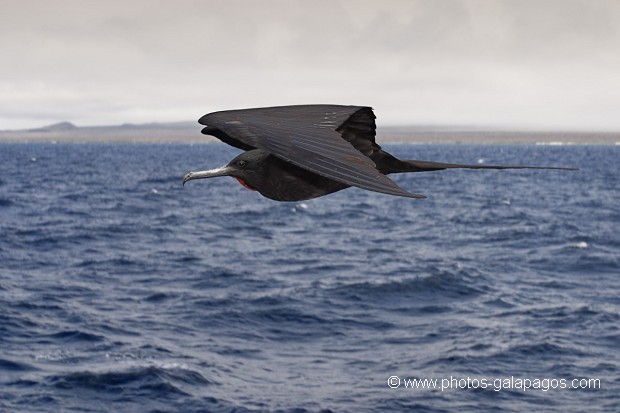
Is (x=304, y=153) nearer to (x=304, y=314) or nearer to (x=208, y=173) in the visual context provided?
(x=208, y=173)

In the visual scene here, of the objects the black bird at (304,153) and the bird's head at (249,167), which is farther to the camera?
the bird's head at (249,167)

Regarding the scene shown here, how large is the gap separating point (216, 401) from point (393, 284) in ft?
64.3

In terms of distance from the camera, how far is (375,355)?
119 feet

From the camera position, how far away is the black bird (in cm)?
401

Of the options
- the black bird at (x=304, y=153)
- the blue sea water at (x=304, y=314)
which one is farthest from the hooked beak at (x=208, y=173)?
the blue sea water at (x=304, y=314)

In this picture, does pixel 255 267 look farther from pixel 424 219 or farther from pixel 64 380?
pixel 424 219

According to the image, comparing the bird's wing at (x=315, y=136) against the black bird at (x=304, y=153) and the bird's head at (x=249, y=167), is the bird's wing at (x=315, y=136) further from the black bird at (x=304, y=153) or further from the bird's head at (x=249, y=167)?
the bird's head at (x=249, y=167)

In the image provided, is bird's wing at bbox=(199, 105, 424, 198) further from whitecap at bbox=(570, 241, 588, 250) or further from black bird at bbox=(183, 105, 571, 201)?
whitecap at bbox=(570, 241, 588, 250)

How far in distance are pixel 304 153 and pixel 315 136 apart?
21.9 inches

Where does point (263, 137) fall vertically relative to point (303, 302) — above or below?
above

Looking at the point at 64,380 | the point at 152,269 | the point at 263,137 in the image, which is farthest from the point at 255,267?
the point at 263,137

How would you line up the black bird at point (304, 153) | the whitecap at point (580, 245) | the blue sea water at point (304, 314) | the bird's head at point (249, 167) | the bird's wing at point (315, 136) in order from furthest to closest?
the whitecap at point (580, 245)
the blue sea water at point (304, 314)
the bird's head at point (249, 167)
the black bird at point (304, 153)
the bird's wing at point (315, 136)

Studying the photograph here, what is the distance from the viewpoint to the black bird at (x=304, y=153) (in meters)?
4.01

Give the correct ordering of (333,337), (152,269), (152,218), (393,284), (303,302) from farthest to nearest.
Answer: (152,218)
(152,269)
(393,284)
(303,302)
(333,337)
